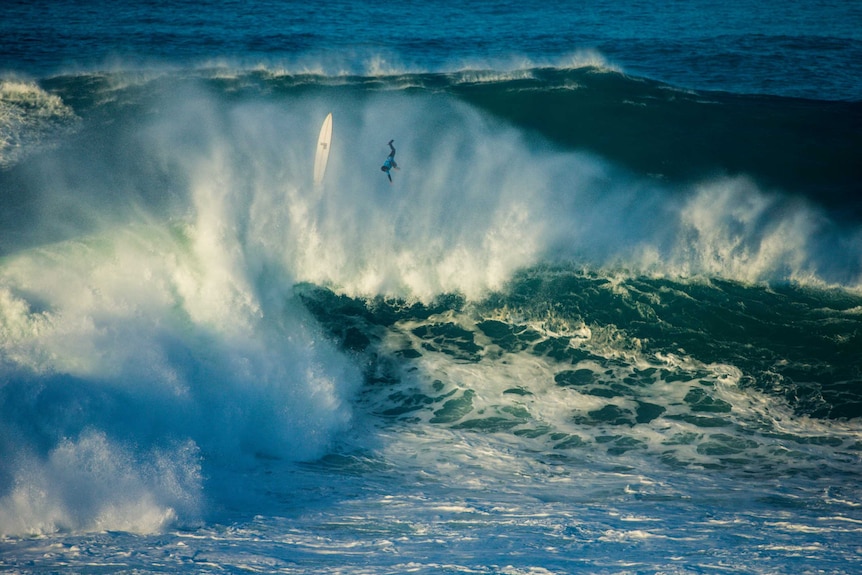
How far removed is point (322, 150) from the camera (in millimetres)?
13438

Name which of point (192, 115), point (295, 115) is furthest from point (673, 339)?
point (192, 115)

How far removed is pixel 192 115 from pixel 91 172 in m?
2.46

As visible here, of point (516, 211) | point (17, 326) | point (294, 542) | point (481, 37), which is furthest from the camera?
point (481, 37)

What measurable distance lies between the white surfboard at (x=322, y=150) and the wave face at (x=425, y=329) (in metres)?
0.19

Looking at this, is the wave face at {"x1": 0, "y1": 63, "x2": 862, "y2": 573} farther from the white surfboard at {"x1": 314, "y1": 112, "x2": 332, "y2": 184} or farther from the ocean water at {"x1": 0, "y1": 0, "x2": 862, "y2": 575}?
the white surfboard at {"x1": 314, "y1": 112, "x2": 332, "y2": 184}

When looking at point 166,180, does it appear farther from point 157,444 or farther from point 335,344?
point 157,444

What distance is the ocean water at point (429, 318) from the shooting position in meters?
7.88

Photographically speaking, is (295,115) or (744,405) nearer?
(744,405)

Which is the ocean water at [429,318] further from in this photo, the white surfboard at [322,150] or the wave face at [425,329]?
the white surfboard at [322,150]

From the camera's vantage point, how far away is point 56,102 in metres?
15.6

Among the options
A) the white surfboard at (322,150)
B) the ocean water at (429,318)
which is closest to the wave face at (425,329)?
the ocean water at (429,318)

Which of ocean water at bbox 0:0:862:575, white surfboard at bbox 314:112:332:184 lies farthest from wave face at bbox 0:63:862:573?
white surfboard at bbox 314:112:332:184

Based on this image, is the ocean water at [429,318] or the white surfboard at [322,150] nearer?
the ocean water at [429,318]

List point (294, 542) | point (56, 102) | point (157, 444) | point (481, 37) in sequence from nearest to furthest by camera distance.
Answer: point (294, 542)
point (157, 444)
point (56, 102)
point (481, 37)
